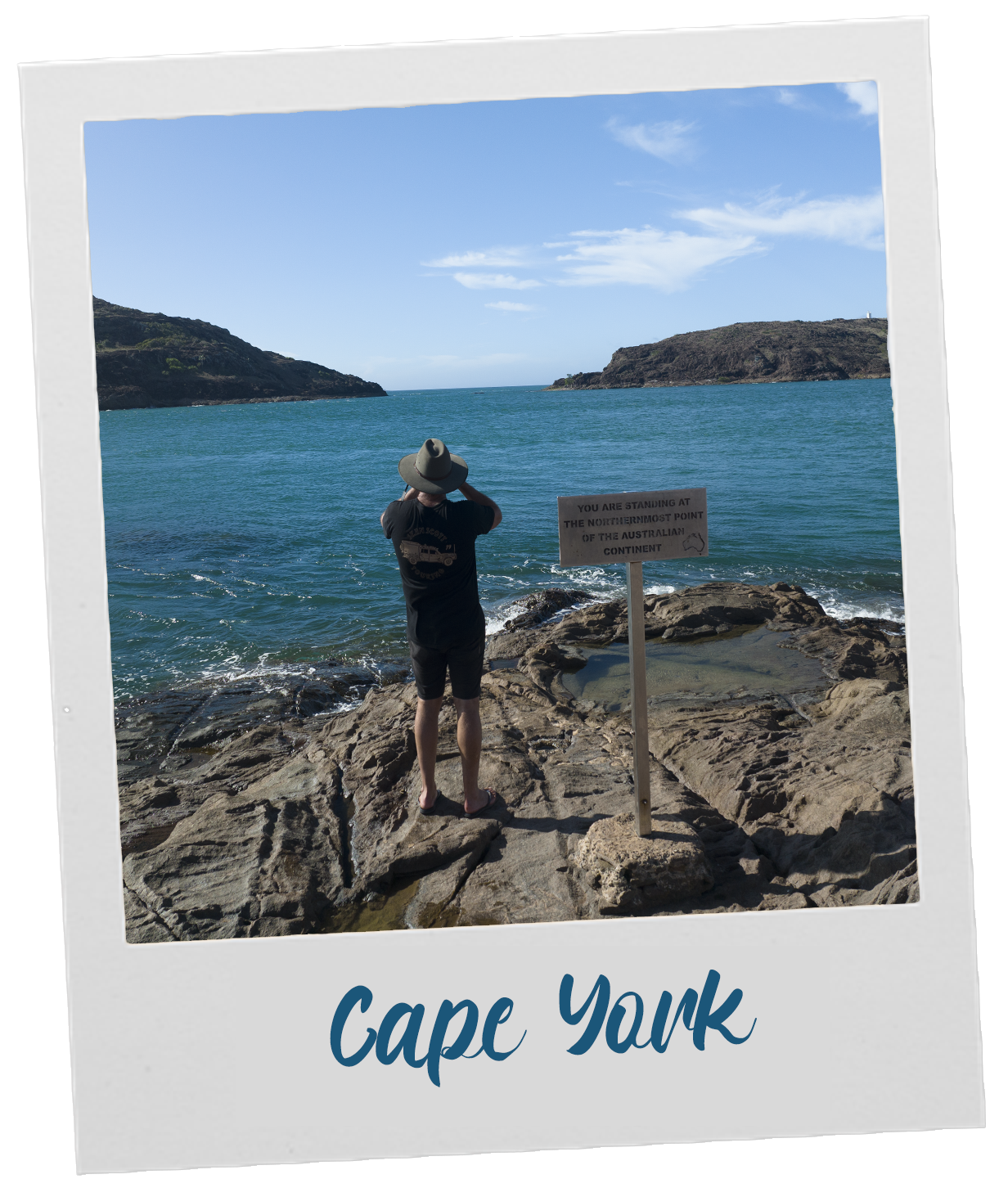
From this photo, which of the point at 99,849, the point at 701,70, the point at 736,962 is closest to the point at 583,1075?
the point at 736,962

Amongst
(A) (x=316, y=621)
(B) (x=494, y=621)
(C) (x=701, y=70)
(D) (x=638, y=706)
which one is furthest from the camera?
(A) (x=316, y=621)

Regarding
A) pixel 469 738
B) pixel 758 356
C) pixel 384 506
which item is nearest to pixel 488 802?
pixel 469 738

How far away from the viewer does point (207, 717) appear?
7324 mm

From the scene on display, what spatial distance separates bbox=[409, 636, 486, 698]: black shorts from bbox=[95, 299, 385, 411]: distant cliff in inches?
931

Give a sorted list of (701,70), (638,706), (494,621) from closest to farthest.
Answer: (701,70)
(638,706)
(494,621)

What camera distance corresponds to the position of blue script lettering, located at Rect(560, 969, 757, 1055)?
3.04 meters

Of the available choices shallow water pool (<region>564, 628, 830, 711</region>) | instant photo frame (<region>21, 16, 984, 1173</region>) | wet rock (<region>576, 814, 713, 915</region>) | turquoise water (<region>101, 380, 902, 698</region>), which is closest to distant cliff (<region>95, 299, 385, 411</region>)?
turquoise water (<region>101, 380, 902, 698</region>)

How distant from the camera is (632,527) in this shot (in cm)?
333

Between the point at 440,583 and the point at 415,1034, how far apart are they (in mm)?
1885

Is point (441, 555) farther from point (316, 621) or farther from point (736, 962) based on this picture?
point (316, 621)

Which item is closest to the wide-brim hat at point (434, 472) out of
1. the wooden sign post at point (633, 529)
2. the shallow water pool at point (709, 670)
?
the wooden sign post at point (633, 529)

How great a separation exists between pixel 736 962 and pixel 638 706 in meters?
1.10

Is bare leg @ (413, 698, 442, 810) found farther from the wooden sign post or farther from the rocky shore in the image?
the wooden sign post

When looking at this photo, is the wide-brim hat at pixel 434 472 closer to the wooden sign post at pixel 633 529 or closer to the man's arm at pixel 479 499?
the man's arm at pixel 479 499
